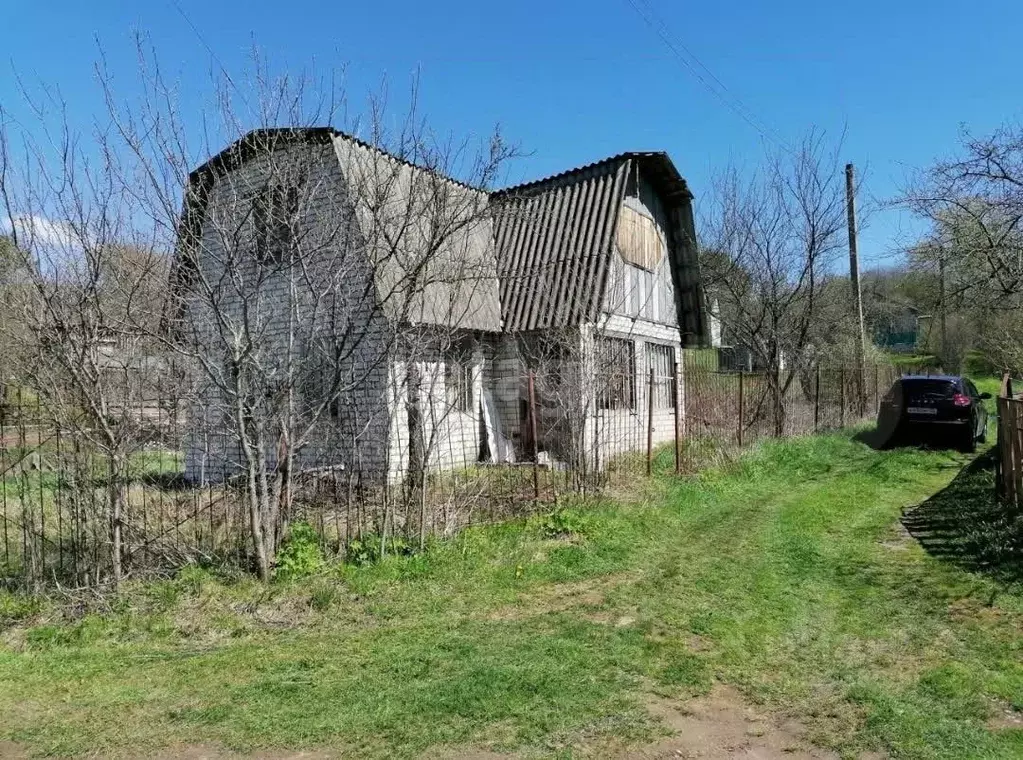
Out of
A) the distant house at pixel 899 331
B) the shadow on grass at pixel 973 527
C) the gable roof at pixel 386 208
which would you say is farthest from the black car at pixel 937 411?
the distant house at pixel 899 331

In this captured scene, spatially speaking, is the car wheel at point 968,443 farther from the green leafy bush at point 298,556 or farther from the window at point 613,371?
the green leafy bush at point 298,556

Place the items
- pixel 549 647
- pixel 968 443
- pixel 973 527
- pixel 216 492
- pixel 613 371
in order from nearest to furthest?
pixel 549 647 < pixel 973 527 < pixel 216 492 < pixel 613 371 < pixel 968 443

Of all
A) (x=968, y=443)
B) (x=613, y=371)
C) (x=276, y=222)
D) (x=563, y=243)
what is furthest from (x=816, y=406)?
(x=276, y=222)

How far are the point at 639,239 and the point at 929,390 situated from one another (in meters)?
6.67

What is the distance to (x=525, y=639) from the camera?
487cm

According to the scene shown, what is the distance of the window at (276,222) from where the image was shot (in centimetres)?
625

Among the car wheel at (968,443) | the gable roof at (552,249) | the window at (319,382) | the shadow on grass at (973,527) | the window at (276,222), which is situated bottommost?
the shadow on grass at (973,527)

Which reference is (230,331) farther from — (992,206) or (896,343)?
(896,343)

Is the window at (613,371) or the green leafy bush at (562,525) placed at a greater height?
the window at (613,371)

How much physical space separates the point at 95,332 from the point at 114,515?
1.54 meters

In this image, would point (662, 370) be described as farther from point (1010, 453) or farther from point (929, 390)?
point (1010, 453)

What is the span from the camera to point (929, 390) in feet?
46.3

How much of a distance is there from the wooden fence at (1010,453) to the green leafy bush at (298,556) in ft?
22.6

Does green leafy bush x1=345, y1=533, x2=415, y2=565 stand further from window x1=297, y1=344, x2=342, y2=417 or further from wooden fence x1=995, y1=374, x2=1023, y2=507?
wooden fence x1=995, y1=374, x2=1023, y2=507
